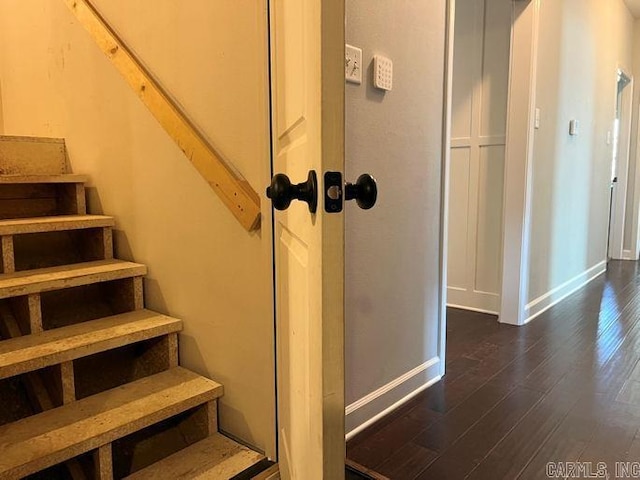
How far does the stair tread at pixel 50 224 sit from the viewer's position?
1664 mm

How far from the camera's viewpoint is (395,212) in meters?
1.88

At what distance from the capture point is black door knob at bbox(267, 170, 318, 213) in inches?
27.0

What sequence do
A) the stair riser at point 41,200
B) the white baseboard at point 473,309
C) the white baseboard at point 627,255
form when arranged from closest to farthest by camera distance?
the stair riser at point 41,200 → the white baseboard at point 473,309 → the white baseboard at point 627,255

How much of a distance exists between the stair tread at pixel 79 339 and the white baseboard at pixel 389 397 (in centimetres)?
73

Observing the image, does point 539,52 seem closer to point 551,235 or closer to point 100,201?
point 551,235

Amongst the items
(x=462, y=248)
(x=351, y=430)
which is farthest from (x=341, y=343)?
(x=462, y=248)

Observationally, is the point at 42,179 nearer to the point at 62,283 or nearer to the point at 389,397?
the point at 62,283

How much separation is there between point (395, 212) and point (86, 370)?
4.19ft

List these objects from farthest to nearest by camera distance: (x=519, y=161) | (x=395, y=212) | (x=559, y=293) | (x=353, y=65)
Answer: (x=559, y=293) → (x=519, y=161) → (x=395, y=212) → (x=353, y=65)

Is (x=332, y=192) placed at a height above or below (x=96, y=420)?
above

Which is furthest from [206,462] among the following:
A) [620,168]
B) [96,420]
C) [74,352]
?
[620,168]

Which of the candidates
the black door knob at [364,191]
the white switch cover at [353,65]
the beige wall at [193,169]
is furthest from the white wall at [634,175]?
the black door knob at [364,191]

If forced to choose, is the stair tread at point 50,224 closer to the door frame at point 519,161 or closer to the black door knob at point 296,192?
the black door knob at point 296,192
